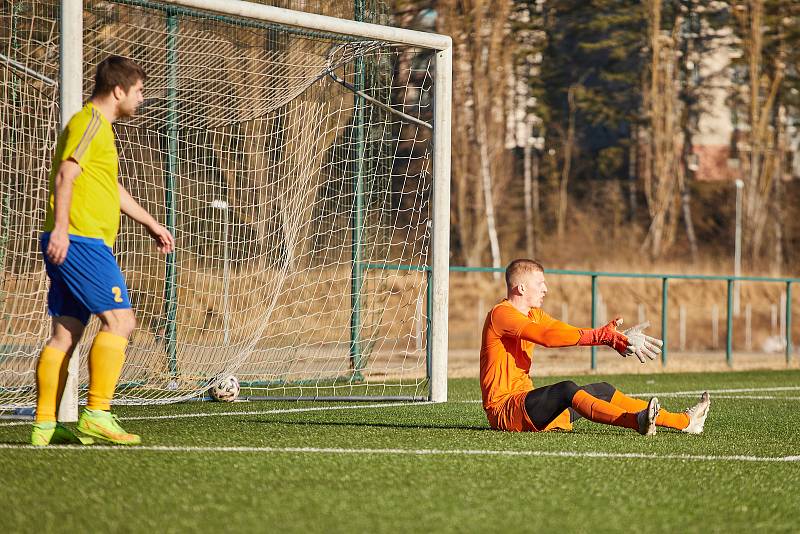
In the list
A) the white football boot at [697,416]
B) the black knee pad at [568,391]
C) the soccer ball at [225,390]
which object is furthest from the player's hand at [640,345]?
the soccer ball at [225,390]

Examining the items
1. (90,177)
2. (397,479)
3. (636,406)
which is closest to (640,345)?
(636,406)

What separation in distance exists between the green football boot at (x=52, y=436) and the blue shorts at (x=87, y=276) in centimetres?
58

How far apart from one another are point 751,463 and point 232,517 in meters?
2.71

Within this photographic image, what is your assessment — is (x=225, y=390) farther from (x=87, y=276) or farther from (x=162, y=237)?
(x=87, y=276)

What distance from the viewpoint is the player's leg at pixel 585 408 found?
21.3ft

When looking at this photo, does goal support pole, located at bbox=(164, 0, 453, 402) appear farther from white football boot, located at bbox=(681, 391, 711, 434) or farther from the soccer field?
white football boot, located at bbox=(681, 391, 711, 434)

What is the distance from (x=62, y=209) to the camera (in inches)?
221

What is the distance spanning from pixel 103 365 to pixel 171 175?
4.39 meters

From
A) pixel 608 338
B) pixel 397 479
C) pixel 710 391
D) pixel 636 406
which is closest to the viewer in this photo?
pixel 397 479

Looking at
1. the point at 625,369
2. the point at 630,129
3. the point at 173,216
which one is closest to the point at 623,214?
the point at 630,129

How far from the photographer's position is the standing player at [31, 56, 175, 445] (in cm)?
575

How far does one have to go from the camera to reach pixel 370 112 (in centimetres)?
1098

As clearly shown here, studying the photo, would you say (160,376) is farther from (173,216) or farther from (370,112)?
(370,112)

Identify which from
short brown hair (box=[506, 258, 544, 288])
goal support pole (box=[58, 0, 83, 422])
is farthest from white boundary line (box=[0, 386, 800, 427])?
short brown hair (box=[506, 258, 544, 288])
